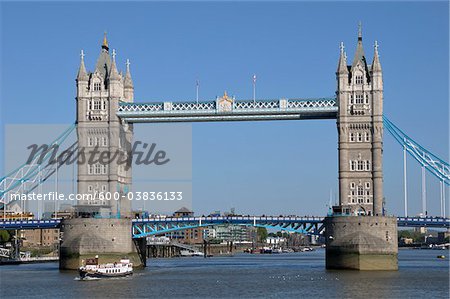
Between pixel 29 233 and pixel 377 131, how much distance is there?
316 ft

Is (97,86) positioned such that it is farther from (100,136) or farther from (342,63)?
(342,63)

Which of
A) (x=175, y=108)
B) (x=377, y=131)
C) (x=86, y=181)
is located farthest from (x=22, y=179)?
(x=377, y=131)

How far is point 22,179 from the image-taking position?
4183 inches

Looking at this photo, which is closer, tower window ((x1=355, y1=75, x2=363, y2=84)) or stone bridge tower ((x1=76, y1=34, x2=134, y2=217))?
tower window ((x1=355, y1=75, x2=363, y2=84))

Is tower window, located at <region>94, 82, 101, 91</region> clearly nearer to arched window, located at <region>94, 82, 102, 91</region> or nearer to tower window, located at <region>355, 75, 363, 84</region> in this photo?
arched window, located at <region>94, 82, 102, 91</region>

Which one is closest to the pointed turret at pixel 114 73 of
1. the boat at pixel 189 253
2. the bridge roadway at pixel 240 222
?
the bridge roadway at pixel 240 222

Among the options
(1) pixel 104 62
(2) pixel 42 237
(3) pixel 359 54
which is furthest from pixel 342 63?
(2) pixel 42 237

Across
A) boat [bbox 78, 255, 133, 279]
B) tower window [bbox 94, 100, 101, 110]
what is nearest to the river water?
boat [bbox 78, 255, 133, 279]

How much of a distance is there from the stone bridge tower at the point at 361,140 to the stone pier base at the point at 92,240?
2335 cm

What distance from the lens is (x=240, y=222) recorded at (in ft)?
331

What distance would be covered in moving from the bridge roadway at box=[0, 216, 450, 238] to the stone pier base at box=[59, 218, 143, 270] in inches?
152

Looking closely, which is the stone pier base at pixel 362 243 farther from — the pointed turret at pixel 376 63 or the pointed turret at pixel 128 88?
the pointed turret at pixel 128 88

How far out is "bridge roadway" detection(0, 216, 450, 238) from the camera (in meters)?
97.9

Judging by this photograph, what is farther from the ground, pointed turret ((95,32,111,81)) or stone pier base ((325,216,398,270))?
pointed turret ((95,32,111,81))
